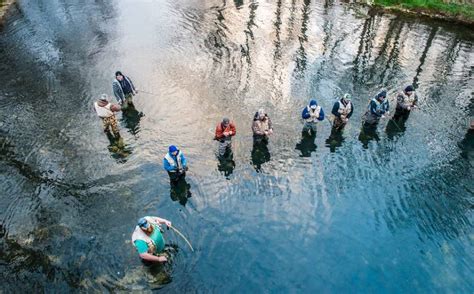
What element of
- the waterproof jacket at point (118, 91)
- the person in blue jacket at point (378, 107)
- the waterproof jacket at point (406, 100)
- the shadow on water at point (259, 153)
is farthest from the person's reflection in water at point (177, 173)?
the waterproof jacket at point (406, 100)

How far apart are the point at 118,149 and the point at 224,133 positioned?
446 centimetres

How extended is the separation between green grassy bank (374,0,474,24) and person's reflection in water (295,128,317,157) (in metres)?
15.9

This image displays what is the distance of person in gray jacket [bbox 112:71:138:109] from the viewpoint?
52.5 feet

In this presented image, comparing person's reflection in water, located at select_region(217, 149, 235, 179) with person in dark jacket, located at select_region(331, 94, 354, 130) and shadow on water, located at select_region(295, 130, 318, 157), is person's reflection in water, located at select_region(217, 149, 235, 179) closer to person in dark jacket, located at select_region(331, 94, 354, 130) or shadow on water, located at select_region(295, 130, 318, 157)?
shadow on water, located at select_region(295, 130, 318, 157)

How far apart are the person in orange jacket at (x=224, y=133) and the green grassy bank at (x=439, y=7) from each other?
1878 centimetres

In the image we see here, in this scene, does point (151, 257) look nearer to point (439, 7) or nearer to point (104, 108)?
point (104, 108)

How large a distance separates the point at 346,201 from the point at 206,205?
483cm

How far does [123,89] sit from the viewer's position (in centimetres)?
1647

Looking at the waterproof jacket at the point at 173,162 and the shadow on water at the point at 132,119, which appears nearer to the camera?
the waterproof jacket at the point at 173,162

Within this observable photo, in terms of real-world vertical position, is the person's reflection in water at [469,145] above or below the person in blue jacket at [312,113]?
below

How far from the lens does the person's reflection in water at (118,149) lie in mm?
14844

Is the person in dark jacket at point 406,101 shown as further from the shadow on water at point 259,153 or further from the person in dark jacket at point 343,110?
the shadow on water at point 259,153

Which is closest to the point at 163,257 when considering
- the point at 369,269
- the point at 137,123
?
the point at 369,269

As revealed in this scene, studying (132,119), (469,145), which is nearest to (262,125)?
(132,119)
